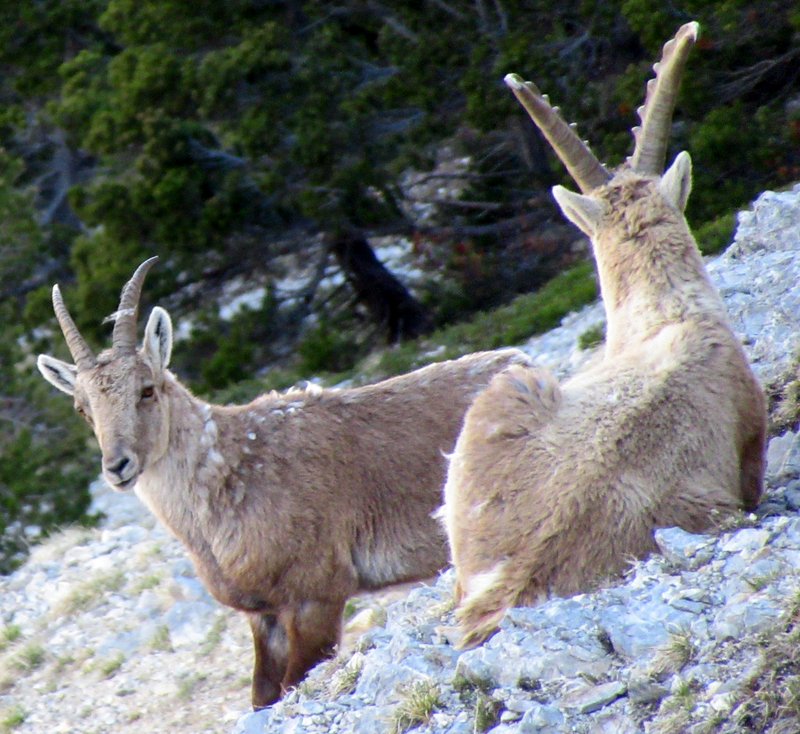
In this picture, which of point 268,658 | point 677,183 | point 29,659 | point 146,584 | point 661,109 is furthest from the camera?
point 146,584

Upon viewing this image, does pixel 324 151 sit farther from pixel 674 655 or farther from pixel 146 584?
pixel 674 655

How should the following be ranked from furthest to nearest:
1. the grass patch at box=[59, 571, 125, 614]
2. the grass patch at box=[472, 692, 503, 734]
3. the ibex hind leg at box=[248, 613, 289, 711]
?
the grass patch at box=[59, 571, 125, 614]
the ibex hind leg at box=[248, 613, 289, 711]
the grass patch at box=[472, 692, 503, 734]

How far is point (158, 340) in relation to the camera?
7555 mm

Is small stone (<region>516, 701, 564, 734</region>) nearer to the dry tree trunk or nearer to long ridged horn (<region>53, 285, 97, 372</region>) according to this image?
long ridged horn (<region>53, 285, 97, 372</region>)

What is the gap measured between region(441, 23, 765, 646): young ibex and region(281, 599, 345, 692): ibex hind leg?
1.48 m

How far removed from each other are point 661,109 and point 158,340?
10.00 feet

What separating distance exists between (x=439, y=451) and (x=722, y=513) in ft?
8.25

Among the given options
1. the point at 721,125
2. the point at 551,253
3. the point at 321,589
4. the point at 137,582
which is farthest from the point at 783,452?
the point at 551,253

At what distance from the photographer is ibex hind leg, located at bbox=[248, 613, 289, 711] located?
7.21 m

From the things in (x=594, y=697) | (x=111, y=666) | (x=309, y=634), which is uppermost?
(x=594, y=697)

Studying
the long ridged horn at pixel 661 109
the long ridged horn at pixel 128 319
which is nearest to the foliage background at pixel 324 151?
the long ridged horn at pixel 128 319

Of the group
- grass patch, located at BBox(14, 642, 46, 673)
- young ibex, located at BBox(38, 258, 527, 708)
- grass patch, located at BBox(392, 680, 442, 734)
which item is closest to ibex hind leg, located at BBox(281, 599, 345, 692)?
young ibex, located at BBox(38, 258, 527, 708)

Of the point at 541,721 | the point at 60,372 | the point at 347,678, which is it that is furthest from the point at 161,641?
the point at 541,721

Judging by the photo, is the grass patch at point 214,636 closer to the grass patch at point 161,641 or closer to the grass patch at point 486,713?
the grass patch at point 161,641
